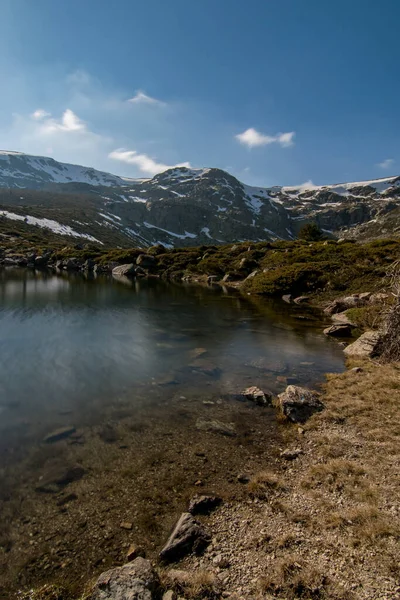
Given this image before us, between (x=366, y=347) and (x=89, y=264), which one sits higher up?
(x=89, y=264)

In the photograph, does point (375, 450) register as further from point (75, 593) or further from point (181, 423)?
point (75, 593)

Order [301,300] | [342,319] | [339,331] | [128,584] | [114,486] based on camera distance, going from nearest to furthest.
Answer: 1. [128,584]
2. [114,486]
3. [339,331]
4. [342,319]
5. [301,300]

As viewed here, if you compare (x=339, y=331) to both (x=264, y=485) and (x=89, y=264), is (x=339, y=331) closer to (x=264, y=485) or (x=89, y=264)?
(x=264, y=485)

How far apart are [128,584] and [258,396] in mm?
9557

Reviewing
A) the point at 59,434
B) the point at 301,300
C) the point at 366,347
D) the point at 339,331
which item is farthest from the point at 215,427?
the point at 301,300

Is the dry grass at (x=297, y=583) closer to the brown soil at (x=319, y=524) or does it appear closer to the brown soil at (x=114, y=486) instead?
the brown soil at (x=319, y=524)

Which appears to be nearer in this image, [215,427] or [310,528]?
[310,528]

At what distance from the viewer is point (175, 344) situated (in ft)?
77.9

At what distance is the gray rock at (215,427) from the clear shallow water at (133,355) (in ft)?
8.12

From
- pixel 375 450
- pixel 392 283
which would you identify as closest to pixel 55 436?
pixel 375 450

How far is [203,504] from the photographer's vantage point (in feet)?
27.1

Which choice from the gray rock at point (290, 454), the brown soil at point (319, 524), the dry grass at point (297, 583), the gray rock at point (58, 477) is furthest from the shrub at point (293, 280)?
the dry grass at point (297, 583)

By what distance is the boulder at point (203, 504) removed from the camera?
26.6ft

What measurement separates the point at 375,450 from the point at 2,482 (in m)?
11.6
